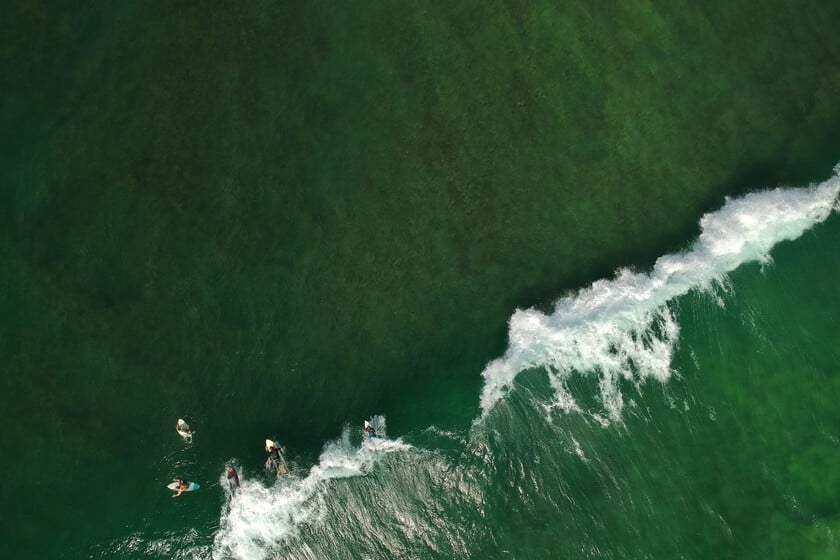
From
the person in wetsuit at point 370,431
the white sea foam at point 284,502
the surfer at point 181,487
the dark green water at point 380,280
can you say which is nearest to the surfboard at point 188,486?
the surfer at point 181,487

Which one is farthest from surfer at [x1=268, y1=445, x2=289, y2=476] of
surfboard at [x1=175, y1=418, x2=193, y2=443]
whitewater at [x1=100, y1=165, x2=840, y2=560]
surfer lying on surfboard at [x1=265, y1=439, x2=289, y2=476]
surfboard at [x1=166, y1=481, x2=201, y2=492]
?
surfboard at [x1=175, y1=418, x2=193, y2=443]

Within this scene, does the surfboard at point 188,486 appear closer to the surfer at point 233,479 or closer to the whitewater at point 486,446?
the whitewater at point 486,446

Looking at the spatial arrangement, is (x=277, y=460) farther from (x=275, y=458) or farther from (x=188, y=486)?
(x=188, y=486)

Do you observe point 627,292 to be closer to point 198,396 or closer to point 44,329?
point 198,396

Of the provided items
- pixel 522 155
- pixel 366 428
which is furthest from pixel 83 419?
pixel 522 155

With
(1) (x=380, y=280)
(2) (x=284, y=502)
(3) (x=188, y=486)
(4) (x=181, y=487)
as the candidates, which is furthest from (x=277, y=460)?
(1) (x=380, y=280)

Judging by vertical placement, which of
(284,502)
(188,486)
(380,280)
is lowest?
(284,502)
